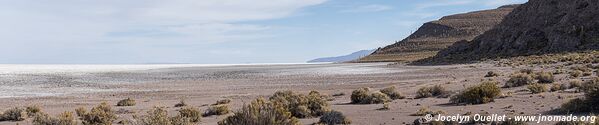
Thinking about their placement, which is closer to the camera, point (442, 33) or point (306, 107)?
point (306, 107)

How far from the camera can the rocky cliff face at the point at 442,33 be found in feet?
480

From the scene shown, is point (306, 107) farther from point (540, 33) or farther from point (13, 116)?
point (540, 33)

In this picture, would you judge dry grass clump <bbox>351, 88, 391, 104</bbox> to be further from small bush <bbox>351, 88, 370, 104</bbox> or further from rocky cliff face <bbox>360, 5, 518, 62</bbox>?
rocky cliff face <bbox>360, 5, 518, 62</bbox>

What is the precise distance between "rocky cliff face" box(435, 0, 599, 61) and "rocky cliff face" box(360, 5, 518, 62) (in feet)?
184

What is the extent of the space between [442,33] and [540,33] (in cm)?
9816

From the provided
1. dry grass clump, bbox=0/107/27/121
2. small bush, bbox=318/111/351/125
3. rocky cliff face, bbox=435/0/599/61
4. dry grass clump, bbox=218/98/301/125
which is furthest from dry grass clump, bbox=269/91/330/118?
rocky cliff face, bbox=435/0/599/61

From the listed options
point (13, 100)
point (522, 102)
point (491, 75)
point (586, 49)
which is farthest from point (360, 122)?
point (586, 49)

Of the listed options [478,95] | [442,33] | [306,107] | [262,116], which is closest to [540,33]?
[478,95]

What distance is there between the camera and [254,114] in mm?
10031

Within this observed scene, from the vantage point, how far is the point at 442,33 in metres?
168

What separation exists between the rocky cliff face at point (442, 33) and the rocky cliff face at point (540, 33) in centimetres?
5605

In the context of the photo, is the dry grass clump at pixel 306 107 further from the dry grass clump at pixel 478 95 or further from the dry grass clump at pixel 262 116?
the dry grass clump at pixel 262 116

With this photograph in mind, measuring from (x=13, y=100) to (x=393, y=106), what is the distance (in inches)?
673

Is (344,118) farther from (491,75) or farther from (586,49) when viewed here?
(586,49)
